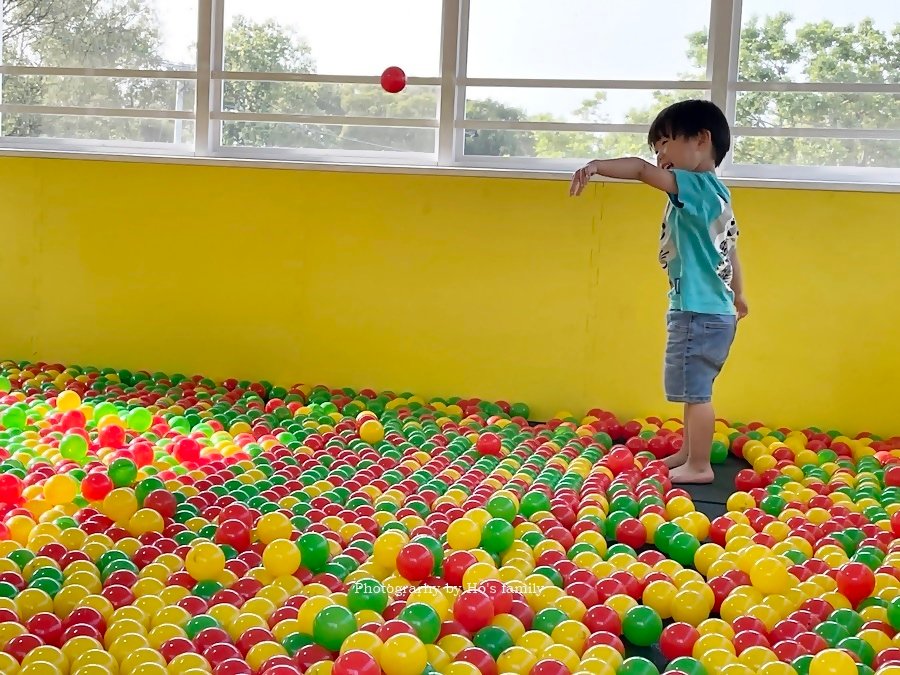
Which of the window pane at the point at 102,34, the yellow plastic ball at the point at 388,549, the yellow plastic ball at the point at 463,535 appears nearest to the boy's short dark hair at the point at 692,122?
the yellow plastic ball at the point at 463,535

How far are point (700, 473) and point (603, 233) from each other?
43.7 inches

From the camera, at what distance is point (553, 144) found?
4.27m

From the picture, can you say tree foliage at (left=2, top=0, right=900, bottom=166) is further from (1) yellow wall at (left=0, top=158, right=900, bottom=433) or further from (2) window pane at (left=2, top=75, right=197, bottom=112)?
(1) yellow wall at (left=0, top=158, right=900, bottom=433)

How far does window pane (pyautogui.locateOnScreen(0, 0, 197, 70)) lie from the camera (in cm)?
457

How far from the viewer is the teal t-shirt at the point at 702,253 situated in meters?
3.30

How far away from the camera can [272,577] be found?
7.33 feet

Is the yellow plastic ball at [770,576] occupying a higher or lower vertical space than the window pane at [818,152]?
lower

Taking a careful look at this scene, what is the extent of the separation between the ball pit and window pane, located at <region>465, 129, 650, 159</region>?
1136 millimetres

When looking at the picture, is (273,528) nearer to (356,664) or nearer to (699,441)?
(356,664)

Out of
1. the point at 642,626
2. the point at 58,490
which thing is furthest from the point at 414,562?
the point at 58,490

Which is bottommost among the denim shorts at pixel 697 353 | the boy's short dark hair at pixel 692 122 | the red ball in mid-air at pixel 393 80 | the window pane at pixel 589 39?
the denim shorts at pixel 697 353

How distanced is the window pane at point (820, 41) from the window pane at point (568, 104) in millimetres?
270

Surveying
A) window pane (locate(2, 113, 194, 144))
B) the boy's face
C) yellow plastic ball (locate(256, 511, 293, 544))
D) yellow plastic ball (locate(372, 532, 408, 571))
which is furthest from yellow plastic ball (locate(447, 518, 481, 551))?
window pane (locate(2, 113, 194, 144))

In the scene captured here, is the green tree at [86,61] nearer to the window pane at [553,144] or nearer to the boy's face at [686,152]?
the window pane at [553,144]
